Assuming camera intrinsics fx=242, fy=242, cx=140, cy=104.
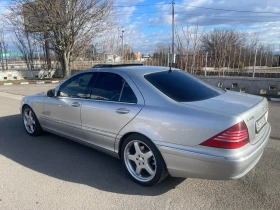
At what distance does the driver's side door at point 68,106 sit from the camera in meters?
3.88

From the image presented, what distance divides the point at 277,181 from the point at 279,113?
4624 mm

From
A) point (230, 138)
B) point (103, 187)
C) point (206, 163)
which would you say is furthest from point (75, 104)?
point (230, 138)

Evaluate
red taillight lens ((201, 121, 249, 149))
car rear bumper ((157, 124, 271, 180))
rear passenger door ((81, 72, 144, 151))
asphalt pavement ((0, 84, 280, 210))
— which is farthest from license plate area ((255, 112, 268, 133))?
rear passenger door ((81, 72, 144, 151))

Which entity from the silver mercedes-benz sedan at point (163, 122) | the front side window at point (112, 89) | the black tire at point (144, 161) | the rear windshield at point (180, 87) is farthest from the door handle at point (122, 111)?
the rear windshield at point (180, 87)

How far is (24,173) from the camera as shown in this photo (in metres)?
3.45

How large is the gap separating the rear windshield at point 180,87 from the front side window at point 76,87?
3.74 feet

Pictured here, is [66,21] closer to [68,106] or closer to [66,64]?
[66,64]

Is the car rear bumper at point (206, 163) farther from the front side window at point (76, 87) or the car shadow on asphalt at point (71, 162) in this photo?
the front side window at point (76, 87)

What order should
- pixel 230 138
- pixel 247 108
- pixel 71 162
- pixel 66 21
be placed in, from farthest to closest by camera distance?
pixel 66 21 < pixel 71 162 < pixel 247 108 < pixel 230 138

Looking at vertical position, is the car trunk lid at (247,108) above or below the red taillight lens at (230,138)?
above

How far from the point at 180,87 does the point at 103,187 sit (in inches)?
64.2

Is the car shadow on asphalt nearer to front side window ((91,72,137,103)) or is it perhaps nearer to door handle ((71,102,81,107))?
door handle ((71,102,81,107))

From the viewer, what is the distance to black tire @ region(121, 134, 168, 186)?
2.87 m

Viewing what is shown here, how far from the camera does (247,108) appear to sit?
273cm
